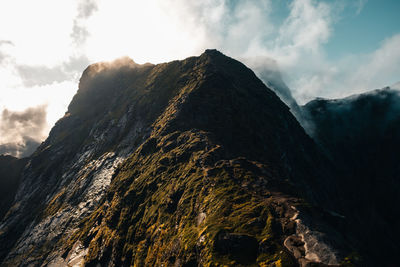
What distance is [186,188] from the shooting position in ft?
→ 242

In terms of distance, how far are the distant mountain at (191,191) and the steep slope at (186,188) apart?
1.30ft

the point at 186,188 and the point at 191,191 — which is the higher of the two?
the point at 186,188

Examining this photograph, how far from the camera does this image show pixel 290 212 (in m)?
48.7

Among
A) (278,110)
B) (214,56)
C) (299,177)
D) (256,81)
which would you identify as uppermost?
(214,56)

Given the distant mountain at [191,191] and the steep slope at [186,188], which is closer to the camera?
the distant mountain at [191,191]

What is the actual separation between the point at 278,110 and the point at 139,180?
9614 centimetres

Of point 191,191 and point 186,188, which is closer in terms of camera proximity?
point 191,191

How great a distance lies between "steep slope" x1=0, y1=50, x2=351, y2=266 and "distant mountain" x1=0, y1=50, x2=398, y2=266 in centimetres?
40

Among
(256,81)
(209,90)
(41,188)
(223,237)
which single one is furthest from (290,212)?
(41,188)

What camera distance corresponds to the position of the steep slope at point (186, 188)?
4616 centimetres

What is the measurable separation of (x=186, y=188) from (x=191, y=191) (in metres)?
3.33

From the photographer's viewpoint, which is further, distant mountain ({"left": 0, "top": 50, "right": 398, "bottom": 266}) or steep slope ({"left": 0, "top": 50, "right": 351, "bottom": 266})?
steep slope ({"left": 0, "top": 50, "right": 351, "bottom": 266})

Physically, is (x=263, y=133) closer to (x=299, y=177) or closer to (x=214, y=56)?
(x=299, y=177)

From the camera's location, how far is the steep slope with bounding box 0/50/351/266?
46156 mm
